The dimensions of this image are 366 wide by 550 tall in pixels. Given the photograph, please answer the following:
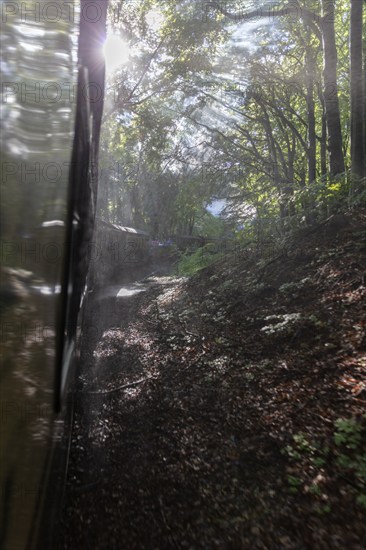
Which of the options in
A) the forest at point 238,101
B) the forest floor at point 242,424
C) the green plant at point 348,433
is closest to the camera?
the forest floor at point 242,424

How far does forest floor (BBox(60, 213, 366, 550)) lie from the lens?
110 inches

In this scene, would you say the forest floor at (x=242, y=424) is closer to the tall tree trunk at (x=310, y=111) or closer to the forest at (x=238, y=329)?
the forest at (x=238, y=329)

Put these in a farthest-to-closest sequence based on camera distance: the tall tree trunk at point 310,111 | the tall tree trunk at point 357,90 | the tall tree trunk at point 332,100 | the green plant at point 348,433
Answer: the tall tree trunk at point 310,111 → the tall tree trunk at point 332,100 → the tall tree trunk at point 357,90 → the green plant at point 348,433

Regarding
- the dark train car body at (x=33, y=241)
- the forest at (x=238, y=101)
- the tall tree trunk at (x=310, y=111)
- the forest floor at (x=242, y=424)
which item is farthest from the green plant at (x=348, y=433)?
the tall tree trunk at (x=310, y=111)

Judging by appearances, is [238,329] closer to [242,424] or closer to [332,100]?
[242,424]

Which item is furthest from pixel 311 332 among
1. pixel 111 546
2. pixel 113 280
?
pixel 113 280

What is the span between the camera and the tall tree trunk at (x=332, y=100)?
829 centimetres

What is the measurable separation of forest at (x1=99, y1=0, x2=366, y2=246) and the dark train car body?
6.84m

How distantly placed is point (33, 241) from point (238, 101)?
14138 mm

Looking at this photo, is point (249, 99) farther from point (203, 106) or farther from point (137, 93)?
point (137, 93)

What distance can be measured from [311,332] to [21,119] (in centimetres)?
457

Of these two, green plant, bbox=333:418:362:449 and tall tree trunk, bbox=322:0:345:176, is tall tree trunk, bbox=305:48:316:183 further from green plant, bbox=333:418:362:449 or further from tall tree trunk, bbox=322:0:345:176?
green plant, bbox=333:418:362:449

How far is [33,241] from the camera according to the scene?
63.7 inches

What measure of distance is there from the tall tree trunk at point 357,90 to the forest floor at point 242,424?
4.39ft
